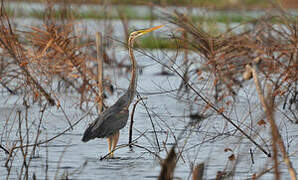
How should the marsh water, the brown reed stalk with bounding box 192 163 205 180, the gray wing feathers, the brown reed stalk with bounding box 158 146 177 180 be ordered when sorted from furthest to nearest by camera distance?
the gray wing feathers < the marsh water < the brown reed stalk with bounding box 192 163 205 180 < the brown reed stalk with bounding box 158 146 177 180

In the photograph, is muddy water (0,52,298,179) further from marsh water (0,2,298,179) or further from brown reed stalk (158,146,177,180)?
brown reed stalk (158,146,177,180)

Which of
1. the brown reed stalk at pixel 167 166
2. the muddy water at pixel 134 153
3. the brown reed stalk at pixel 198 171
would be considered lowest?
the muddy water at pixel 134 153

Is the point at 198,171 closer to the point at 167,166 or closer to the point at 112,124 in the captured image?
the point at 167,166

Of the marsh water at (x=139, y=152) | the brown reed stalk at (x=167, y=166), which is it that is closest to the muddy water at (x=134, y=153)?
the marsh water at (x=139, y=152)

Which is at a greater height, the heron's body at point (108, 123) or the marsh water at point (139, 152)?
the heron's body at point (108, 123)

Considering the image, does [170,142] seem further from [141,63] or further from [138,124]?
[141,63]

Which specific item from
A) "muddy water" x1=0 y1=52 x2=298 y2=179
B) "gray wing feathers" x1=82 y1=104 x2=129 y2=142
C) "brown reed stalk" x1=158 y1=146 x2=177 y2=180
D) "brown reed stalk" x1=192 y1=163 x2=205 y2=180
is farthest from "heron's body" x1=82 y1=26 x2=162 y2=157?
"brown reed stalk" x1=158 y1=146 x2=177 y2=180

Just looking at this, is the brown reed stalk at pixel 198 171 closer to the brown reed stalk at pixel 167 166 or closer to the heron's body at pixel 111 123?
the brown reed stalk at pixel 167 166

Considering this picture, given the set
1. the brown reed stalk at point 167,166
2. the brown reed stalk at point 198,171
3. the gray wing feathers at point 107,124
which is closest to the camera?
the brown reed stalk at point 167,166

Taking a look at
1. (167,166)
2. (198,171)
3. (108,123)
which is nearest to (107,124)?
(108,123)

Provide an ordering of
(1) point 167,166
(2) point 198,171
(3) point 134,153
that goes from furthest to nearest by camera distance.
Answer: (3) point 134,153 → (2) point 198,171 → (1) point 167,166

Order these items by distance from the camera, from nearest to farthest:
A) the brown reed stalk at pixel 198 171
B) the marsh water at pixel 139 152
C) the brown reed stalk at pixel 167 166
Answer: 1. the brown reed stalk at pixel 167 166
2. the brown reed stalk at pixel 198 171
3. the marsh water at pixel 139 152

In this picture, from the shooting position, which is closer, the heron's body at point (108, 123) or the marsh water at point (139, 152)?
the marsh water at point (139, 152)

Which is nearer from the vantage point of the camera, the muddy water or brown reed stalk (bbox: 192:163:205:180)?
brown reed stalk (bbox: 192:163:205:180)
